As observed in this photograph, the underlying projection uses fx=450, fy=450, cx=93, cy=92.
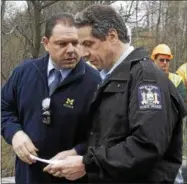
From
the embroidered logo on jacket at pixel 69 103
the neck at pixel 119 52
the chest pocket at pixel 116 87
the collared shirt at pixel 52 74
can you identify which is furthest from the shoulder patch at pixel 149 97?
the collared shirt at pixel 52 74

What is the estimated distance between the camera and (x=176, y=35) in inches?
705

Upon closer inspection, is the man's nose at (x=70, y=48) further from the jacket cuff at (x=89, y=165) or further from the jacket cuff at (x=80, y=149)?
the jacket cuff at (x=89, y=165)

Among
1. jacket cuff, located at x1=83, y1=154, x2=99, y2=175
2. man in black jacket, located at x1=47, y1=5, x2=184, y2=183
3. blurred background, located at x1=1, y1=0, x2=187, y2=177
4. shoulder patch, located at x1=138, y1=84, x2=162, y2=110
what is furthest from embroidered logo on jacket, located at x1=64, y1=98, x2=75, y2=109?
blurred background, located at x1=1, y1=0, x2=187, y2=177

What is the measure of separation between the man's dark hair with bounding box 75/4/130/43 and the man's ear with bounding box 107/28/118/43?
0.6 inches

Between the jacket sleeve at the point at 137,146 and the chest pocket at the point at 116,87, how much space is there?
0.05 metres

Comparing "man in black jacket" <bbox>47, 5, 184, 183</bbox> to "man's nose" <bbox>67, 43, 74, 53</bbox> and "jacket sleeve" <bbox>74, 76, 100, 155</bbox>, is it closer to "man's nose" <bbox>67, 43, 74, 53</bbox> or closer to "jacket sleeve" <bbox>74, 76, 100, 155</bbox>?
"jacket sleeve" <bbox>74, 76, 100, 155</bbox>

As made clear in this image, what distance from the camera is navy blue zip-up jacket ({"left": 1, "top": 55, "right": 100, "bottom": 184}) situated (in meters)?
2.83

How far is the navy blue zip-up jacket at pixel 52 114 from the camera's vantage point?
2.83 metres

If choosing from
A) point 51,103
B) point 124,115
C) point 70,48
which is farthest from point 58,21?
point 124,115

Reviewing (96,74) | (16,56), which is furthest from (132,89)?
(16,56)

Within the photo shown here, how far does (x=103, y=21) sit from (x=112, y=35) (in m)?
0.08

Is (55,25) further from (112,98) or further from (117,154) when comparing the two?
(117,154)

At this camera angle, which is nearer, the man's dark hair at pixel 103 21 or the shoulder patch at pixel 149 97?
the shoulder patch at pixel 149 97

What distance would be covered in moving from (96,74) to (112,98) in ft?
2.67
